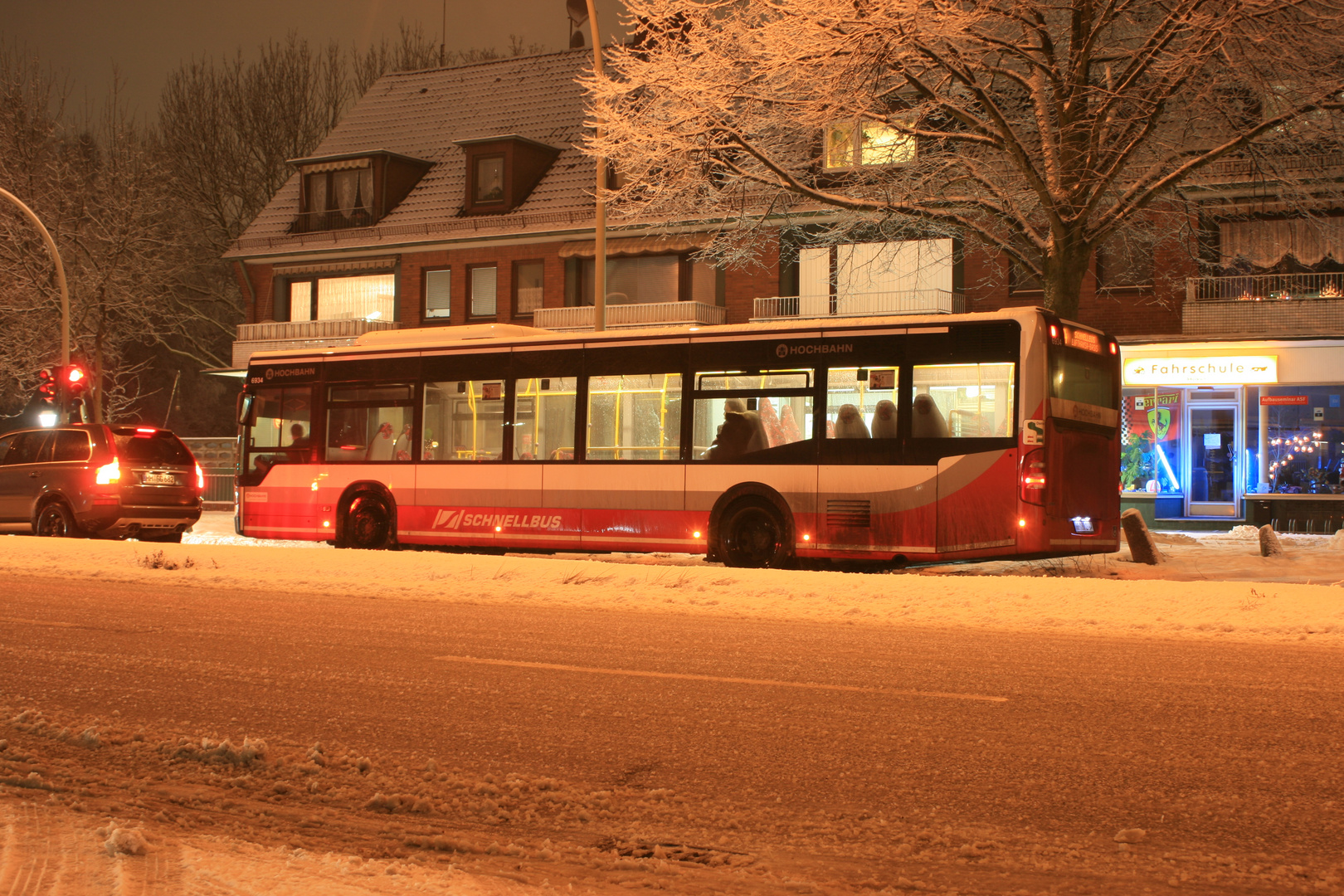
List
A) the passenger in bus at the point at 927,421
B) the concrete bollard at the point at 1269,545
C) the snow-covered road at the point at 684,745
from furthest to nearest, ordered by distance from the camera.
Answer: the concrete bollard at the point at 1269,545
the passenger in bus at the point at 927,421
the snow-covered road at the point at 684,745

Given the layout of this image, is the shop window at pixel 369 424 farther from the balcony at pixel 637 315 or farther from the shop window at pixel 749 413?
the balcony at pixel 637 315

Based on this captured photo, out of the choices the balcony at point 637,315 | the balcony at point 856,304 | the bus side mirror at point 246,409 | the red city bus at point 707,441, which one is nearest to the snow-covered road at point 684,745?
the red city bus at point 707,441

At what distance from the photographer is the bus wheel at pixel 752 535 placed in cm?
1526

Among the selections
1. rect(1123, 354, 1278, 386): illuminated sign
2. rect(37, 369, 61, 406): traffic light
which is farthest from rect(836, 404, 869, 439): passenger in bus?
rect(37, 369, 61, 406): traffic light

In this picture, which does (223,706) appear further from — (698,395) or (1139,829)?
(698,395)

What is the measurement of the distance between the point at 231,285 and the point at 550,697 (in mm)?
48529

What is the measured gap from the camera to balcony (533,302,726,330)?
109 ft

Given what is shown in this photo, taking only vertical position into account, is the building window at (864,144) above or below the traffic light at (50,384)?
above

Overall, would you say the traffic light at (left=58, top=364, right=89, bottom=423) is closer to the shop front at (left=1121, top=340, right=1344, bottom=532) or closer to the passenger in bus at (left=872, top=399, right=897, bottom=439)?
the passenger in bus at (left=872, top=399, right=897, bottom=439)

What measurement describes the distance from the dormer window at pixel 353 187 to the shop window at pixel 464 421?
2260 centimetres

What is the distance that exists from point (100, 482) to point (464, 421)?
20.3 ft

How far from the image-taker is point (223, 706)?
6.48 meters

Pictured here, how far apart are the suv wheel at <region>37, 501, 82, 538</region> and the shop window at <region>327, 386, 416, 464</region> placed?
445 cm

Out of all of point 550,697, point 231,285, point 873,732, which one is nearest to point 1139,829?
point 873,732
